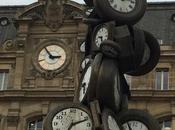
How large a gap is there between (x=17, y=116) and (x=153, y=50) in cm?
2930

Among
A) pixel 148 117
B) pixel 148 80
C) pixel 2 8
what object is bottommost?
pixel 148 117

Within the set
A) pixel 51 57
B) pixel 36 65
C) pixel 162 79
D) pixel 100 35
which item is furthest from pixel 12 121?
pixel 100 35

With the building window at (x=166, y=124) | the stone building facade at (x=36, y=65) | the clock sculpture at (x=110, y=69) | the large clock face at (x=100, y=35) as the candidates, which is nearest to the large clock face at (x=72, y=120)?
the clock sculpture at (x=110, y=69)

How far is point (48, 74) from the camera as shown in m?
43.9

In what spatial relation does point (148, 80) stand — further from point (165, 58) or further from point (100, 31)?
point (100, 31)

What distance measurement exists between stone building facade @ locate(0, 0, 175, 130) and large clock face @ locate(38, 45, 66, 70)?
266 mm

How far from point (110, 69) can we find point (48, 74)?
30587 millimetres

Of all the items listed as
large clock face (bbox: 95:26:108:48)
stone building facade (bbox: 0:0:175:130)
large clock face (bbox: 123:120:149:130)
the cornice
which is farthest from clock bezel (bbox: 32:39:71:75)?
large clock face (bbox: 123:120:149:130)

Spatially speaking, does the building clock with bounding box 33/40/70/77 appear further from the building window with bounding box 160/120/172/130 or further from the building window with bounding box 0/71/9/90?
the building window with bounding box 160/120/172/130

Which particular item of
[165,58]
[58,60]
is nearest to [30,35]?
[58,60]

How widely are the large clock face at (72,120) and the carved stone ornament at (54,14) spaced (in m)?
32.1

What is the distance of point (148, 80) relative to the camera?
143ft

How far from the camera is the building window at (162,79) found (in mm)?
43500

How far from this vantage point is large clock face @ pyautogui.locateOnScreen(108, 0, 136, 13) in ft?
46.7
